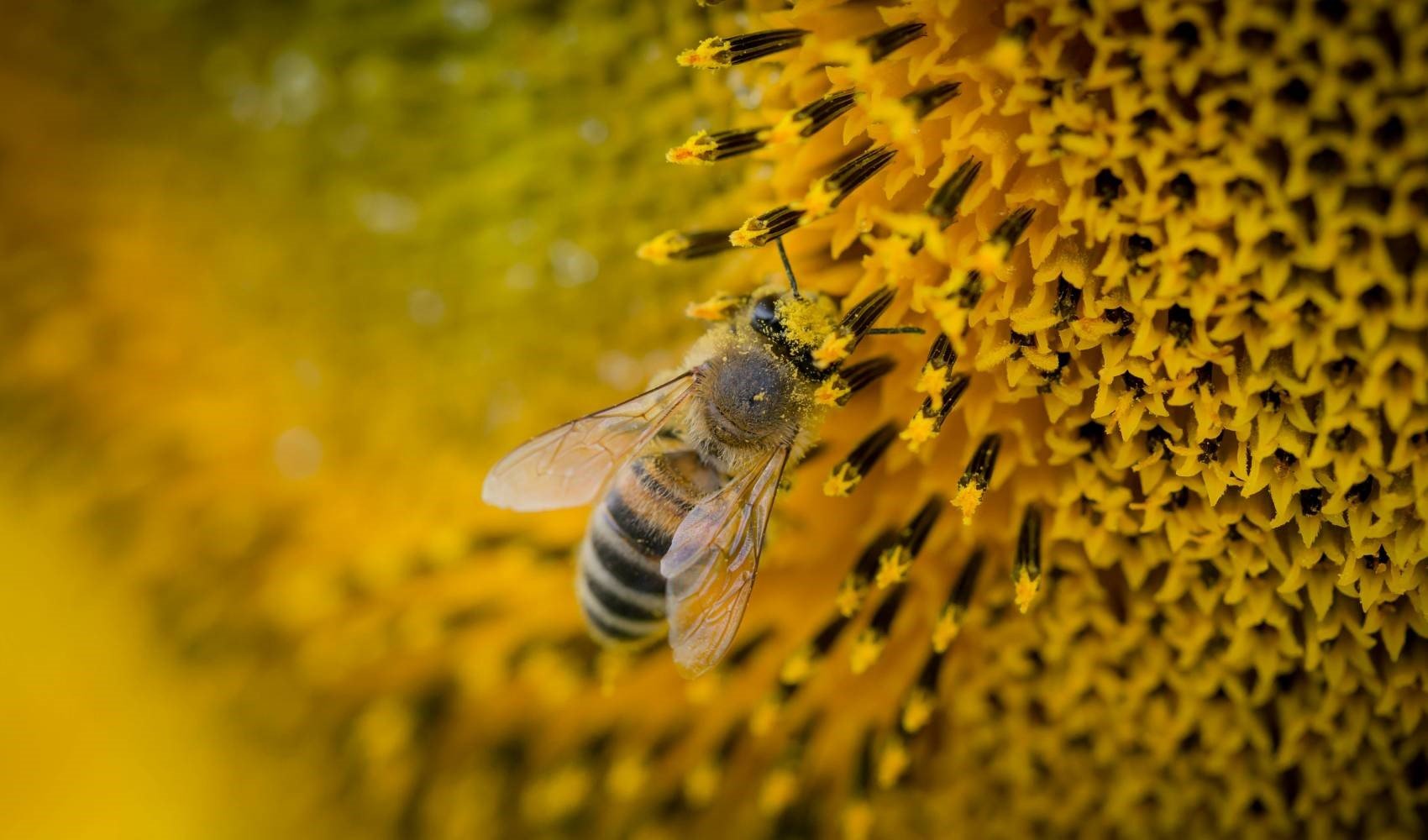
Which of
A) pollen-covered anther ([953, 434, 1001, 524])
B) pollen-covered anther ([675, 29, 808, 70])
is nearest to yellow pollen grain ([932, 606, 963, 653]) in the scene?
pollen-covered anther ([953, 434, 1001, 524])

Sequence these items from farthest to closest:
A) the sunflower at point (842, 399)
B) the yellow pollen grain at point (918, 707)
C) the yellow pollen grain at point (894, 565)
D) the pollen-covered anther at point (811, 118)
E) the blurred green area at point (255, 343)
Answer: the blurred green area at point (255, 343) < the yellow pollen grain at point (918, 707) < the yellow pollen grain at point (894, 565) < the pollen-covered anther at point (811, 118) < the sunflower at point (842, 399)

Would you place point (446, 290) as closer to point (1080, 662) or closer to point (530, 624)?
point (530, 624)

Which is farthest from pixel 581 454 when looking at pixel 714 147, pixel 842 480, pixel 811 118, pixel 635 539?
pixel 811 118

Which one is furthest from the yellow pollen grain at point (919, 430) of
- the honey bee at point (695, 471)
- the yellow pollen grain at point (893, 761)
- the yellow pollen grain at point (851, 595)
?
the yellow pollen grain at point (893, 761)

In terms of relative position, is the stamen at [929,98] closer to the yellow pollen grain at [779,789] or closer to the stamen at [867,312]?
the stamen at [867,312]

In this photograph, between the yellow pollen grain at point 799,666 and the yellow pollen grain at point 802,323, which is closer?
Result: the yellow pollen grain at point 802,323

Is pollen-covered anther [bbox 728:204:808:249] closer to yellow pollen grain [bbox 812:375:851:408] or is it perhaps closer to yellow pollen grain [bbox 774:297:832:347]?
yellow pollen grain [bbox 774:297:832:347]

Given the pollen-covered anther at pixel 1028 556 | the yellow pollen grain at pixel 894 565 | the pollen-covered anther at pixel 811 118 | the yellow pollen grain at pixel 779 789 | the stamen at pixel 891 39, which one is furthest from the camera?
the yellow pollen grain at pixel 779 789
